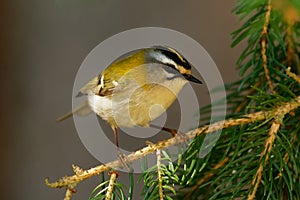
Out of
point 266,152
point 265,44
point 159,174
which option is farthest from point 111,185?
point 265,44

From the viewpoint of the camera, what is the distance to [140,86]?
2.32 feet

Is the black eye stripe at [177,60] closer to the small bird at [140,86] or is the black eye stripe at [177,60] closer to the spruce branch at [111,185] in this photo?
the small bird at [140,86]

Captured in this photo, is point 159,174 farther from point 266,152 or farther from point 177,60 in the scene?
point 177,60

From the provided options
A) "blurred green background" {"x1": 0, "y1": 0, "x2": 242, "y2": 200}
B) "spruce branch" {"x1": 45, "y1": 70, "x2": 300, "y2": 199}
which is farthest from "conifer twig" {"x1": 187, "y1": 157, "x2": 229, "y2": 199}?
"blurred green background" {"x1": 0, "y1": 0, "x2": 242, "y2": 200}

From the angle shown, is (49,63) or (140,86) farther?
(49,63)

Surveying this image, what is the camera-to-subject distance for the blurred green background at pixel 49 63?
1.50m

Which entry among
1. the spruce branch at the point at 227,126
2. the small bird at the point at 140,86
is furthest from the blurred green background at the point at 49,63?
the spruce branch at the point at 227,126

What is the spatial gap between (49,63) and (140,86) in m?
0.91

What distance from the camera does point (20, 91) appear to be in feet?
5.13

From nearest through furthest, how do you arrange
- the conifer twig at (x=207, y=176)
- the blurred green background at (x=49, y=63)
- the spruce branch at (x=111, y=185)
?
the spruce branch at (x=111, y=185), the conifer twig at (x=207, y=176), the blurred green background at (x=49, y=63)

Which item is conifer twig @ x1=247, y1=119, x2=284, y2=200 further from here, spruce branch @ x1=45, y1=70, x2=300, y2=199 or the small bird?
the small bird

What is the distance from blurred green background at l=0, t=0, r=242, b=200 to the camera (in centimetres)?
150

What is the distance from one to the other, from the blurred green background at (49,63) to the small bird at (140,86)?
2.43ft

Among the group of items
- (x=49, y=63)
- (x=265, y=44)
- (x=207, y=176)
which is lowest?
(x=207, y=176)
